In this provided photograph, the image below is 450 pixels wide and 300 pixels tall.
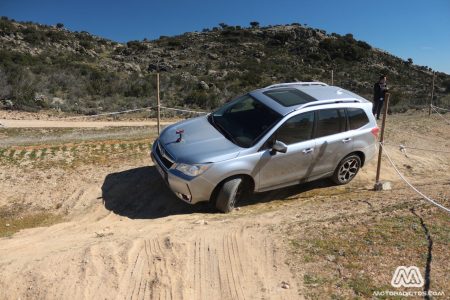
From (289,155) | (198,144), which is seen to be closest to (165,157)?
(198,144)

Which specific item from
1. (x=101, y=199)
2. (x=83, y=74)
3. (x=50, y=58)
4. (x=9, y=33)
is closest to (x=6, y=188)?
(x=101, y=199)

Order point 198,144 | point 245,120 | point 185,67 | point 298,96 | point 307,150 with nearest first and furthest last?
Result: 1. point 198,144
2. point 307,150
3. point 245,120
4. point 298,96
5. point 185,67

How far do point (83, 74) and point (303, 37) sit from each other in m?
34.8

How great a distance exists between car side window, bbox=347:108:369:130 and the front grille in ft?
11.6

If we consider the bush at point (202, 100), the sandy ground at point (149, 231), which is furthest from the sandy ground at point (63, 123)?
the bush at point (202, 100)

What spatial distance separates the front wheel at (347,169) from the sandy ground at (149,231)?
0.23 m

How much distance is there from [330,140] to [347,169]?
1014mm

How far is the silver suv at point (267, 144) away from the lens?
23.1 ft

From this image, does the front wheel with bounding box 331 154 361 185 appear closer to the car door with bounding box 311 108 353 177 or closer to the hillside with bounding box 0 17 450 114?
the car door with bounding box 311 108 353 177

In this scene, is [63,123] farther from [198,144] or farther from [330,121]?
[330,121]

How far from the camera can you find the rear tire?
714cm

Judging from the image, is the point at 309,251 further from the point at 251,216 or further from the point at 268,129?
the point at 268,129

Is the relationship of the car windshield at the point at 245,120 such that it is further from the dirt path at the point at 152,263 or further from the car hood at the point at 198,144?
the dirt path at the point at 152,263

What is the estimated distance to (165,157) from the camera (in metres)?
7.42
